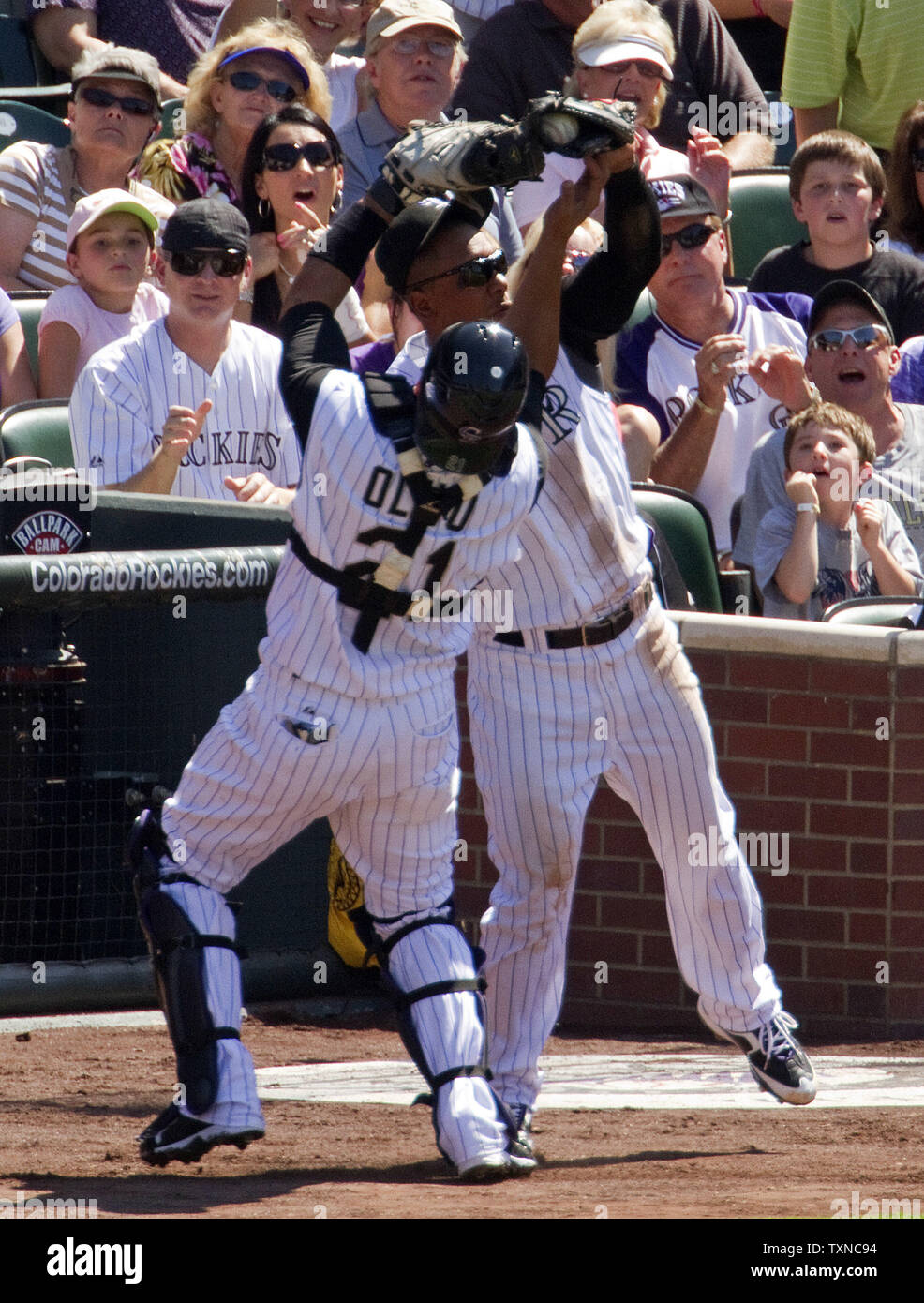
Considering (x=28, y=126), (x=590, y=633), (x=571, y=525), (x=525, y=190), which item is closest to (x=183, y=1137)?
(x=590, y=633)

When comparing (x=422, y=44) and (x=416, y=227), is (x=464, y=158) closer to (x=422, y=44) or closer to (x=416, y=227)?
(x=416, y=227)

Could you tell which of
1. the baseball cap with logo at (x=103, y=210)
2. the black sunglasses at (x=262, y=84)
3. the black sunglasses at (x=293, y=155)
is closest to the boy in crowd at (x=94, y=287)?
the baseball cap with logo at (x=103, y=210)

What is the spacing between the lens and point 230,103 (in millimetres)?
7324

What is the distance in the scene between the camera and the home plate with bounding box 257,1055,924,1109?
187 inches

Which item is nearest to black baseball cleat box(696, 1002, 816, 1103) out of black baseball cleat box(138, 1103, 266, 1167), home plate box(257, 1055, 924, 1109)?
home plate box(257, 1055, 924, 1109)

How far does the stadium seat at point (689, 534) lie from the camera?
5977 mm

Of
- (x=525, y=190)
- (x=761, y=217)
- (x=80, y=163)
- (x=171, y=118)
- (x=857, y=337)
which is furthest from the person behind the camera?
(x=761, y=217)

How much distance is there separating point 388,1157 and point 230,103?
4.60 metres

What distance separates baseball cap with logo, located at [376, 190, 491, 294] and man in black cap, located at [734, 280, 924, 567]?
2.72 metres

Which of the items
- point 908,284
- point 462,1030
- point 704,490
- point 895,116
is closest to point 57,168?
point 704,490

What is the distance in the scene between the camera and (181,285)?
5.90 metres

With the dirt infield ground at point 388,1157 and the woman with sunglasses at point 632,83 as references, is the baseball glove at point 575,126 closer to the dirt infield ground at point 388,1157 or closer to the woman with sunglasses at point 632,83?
the dirt infield ground at point 388,1157

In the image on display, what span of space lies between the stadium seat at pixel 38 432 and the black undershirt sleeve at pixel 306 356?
2.47 m

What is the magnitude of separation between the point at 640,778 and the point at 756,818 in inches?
61.9
